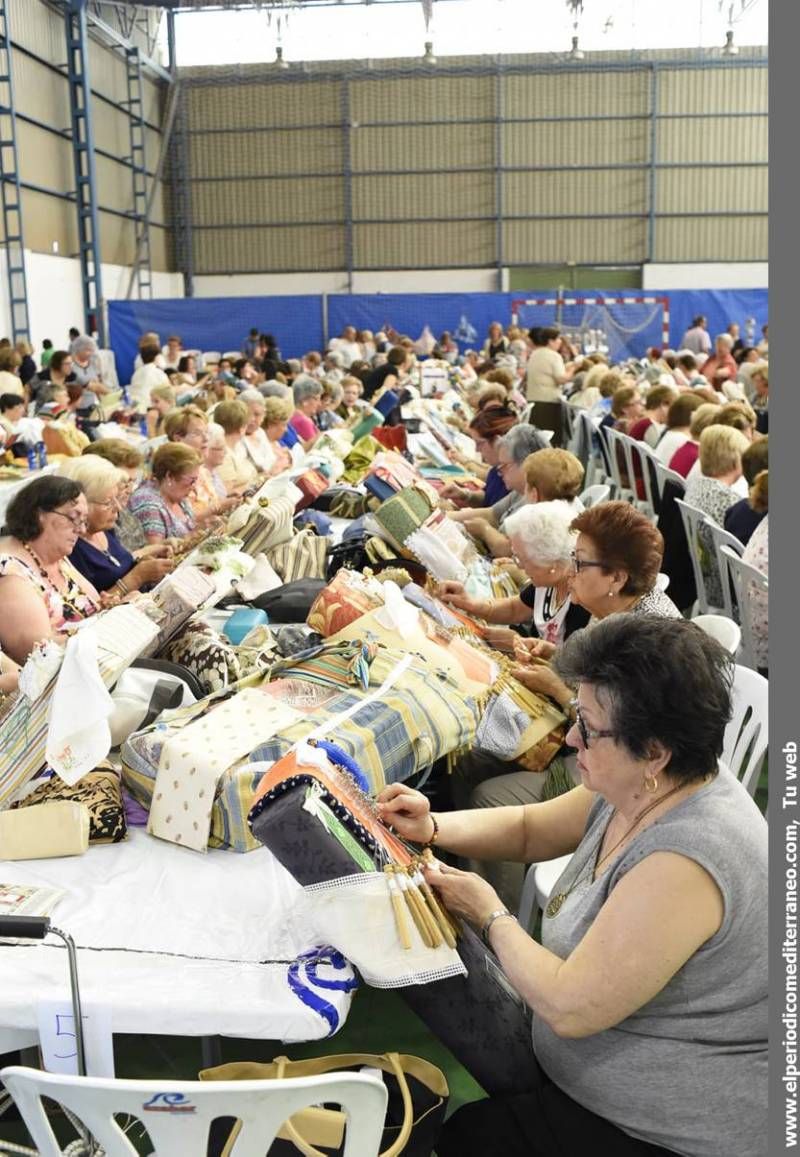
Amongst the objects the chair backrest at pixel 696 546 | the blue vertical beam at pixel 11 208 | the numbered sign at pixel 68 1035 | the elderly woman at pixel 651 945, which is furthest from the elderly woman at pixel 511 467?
the blue vertical beam at pixel 11 208

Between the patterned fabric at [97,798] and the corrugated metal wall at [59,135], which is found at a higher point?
the corrugated metal wall at [59,135]

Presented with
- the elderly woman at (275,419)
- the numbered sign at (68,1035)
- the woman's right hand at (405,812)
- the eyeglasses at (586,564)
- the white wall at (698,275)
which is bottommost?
the numbered sign at (68,1035)

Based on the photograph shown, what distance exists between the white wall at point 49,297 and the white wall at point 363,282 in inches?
196

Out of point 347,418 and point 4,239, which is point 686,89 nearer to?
point 4,239

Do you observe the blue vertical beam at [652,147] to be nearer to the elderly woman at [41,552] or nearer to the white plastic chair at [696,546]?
the white plastic chair at [696,546]

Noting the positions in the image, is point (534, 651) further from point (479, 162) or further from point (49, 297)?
point (479, 162)

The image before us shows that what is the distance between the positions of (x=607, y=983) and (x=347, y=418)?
321 inches

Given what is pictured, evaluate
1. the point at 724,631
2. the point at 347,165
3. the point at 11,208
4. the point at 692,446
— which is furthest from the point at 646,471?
the point at 347,165

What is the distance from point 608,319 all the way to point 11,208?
8.99 metres

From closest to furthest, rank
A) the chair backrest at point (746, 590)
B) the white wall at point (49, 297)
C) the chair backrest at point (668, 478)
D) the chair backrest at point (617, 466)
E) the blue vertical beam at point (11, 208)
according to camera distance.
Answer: the chair backrest at point (746, 590) < the chair backrest at point (668, 478) < the chair backrest at point (617, 466) < the blue vertical beam at point (11, 208) < the white wall at point (49, 297)

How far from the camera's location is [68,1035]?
1.61 metres

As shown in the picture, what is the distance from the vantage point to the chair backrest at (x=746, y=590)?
12.3ft

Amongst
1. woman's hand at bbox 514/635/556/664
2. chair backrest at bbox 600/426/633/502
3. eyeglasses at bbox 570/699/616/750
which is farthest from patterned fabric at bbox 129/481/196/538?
chair backrest at bbox 600/426/633/502

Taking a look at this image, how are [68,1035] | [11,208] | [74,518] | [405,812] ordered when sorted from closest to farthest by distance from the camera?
1. [68,1035]
2. [405,812]
3. [74,518]
4. [11,208]
